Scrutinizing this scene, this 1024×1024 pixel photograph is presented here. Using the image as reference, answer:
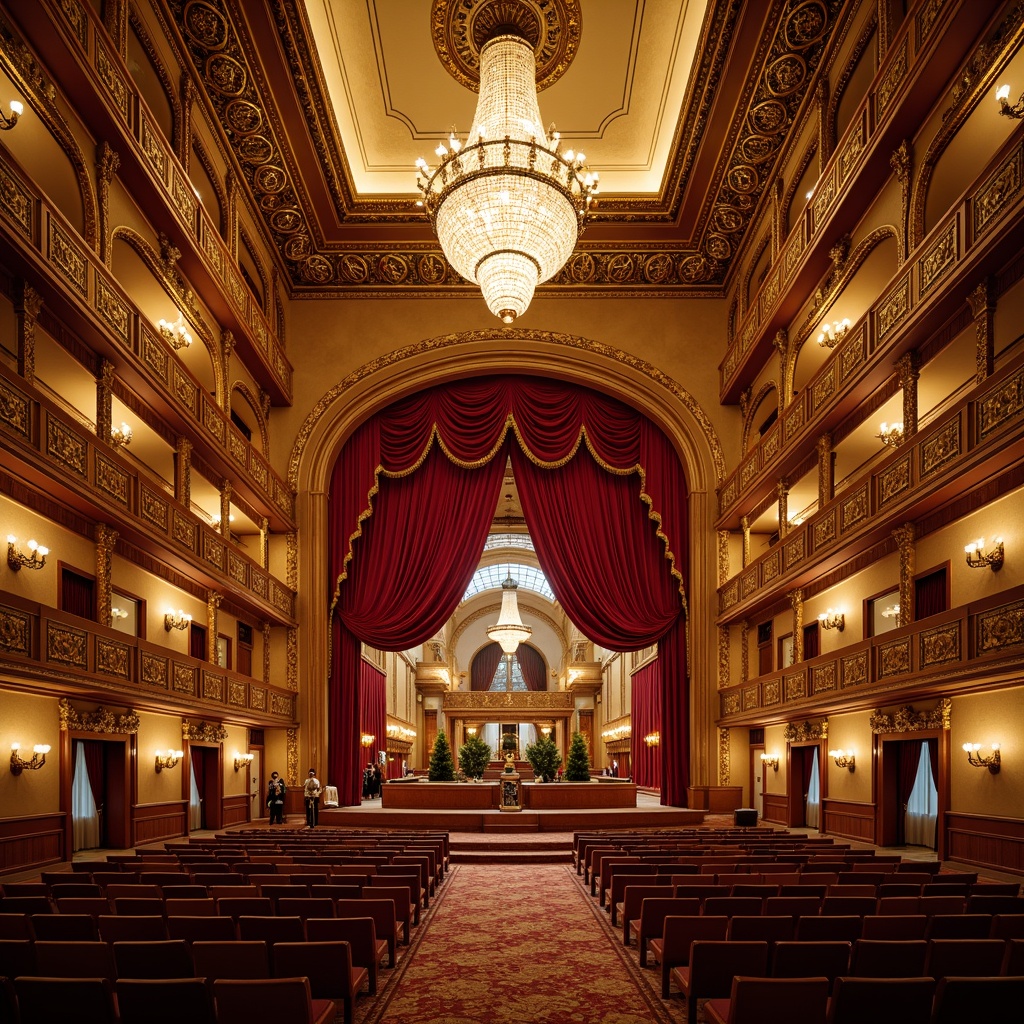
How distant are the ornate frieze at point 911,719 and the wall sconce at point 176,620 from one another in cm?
1092

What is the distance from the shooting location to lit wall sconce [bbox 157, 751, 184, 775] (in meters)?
15.4

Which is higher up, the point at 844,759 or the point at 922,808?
the point at 844,759

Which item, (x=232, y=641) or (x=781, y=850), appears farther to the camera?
(x=232, y=641)

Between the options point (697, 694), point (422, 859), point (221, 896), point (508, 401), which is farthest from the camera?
point (508, 401)

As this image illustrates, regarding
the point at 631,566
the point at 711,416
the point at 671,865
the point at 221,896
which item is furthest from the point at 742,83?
the point at 221,896

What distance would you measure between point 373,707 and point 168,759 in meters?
15.3

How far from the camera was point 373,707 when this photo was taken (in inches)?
1208

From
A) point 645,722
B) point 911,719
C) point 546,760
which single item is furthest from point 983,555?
point 645,722

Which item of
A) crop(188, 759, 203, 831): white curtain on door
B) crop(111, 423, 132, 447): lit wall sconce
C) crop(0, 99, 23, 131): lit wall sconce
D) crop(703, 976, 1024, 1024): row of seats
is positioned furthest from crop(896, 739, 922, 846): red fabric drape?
crop(0, 99, 23, 131): lit wall sconce

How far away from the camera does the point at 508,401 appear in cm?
2147

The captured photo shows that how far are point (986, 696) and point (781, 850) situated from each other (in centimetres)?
354

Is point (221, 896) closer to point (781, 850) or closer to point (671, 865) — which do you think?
point (671, 865)

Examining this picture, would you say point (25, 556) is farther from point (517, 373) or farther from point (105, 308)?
point (517, 373)

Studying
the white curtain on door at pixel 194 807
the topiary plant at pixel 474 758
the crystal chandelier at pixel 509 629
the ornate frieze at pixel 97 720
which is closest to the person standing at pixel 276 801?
the white curtain on door at pixel 194 807
